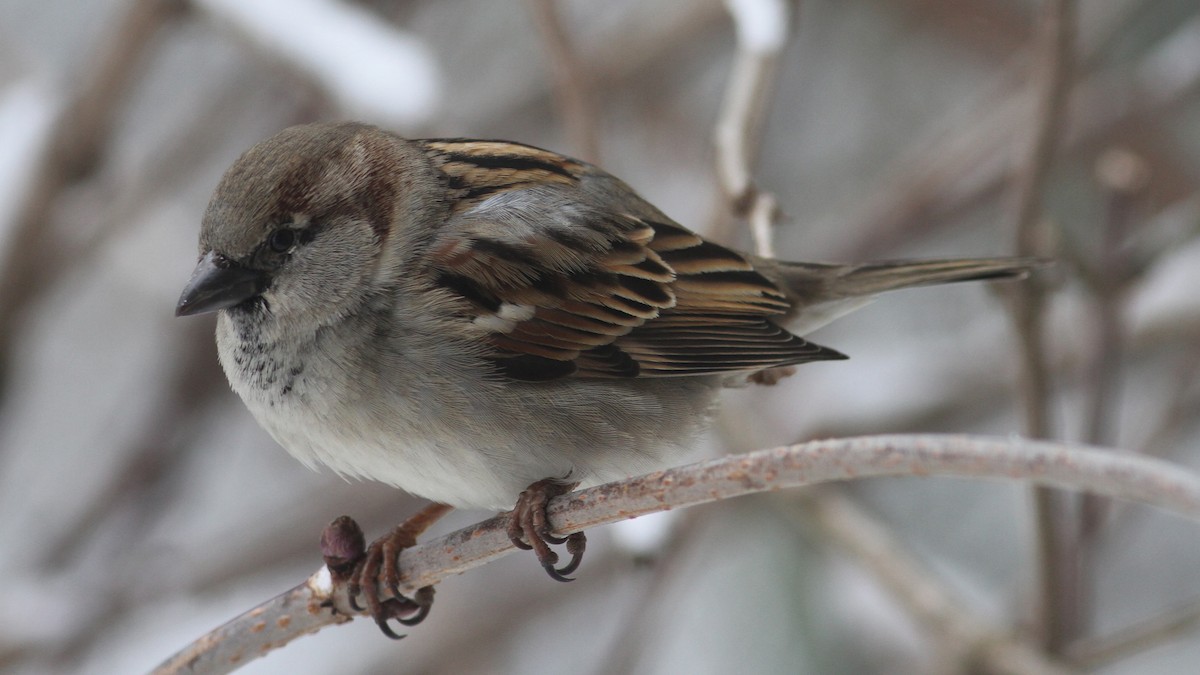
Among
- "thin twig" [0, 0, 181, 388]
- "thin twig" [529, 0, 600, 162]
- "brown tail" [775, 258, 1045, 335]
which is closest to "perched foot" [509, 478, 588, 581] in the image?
"brown tail" [775, 258, 1045, 335]

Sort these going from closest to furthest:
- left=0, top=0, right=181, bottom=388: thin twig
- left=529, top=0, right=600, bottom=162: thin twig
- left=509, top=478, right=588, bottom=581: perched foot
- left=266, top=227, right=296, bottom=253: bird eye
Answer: left=509, top=478, right=588, bottom=581: perched foot → left=266, top=227, right=296, bottom=253: bird eye → left=529, top=0, right=600, bottom=162: thin twig → left=0, top=0, right=181, bottom=388: thin twig

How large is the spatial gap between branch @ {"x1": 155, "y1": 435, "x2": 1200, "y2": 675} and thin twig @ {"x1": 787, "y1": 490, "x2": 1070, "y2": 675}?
1.38m

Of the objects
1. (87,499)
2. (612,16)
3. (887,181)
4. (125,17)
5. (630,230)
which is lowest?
(630,230)

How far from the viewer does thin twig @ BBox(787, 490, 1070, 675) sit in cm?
283

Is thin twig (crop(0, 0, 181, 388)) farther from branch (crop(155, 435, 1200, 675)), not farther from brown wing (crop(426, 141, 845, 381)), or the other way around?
branch (crop(155, 435, 1200, 675))

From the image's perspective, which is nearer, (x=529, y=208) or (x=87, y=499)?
(x=529, y=208)

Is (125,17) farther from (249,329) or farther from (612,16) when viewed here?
(612,16)

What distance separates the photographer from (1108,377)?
9.21ft

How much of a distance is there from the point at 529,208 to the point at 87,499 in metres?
2.39

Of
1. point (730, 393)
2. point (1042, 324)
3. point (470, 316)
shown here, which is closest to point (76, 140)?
point (470, 316)

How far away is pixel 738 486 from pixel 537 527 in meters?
0.66

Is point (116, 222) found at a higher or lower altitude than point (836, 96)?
lower

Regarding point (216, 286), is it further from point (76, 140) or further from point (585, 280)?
point (76, 140)

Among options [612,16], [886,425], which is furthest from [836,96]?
[886,425]
